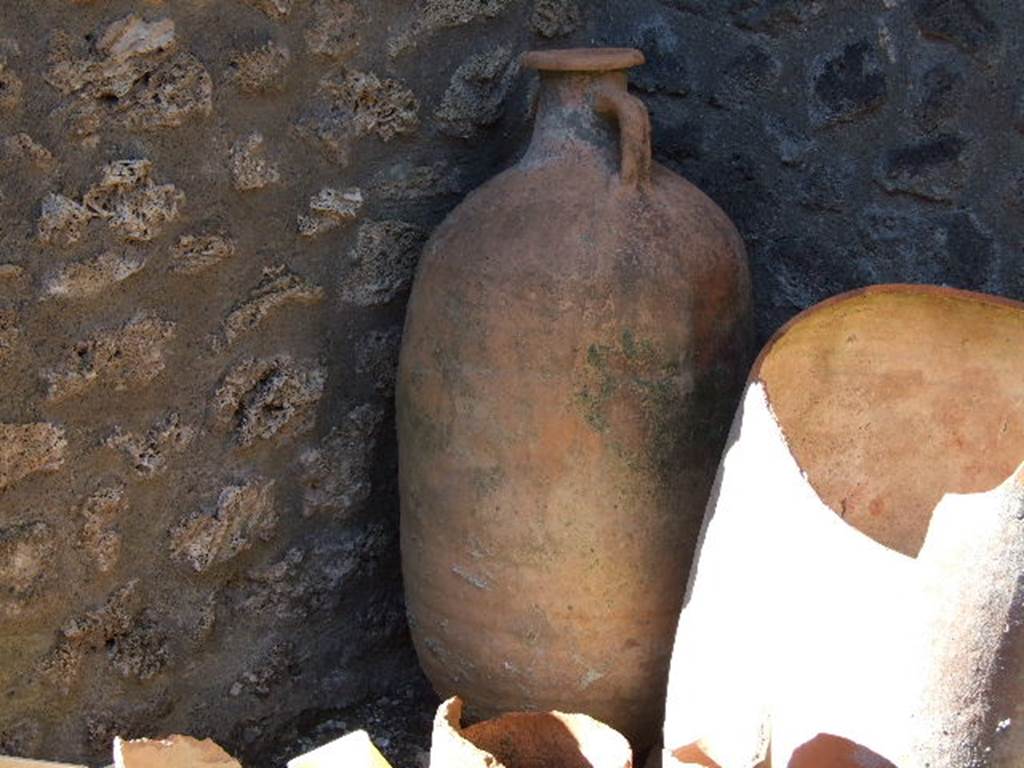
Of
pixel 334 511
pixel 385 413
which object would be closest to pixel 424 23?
Result: pixel 385 413

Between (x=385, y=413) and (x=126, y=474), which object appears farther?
(x=385, y=413)

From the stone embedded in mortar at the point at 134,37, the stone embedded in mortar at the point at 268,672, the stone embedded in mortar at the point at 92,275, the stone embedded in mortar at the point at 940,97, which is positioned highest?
the stone embedded in mortar at the point at 134,37

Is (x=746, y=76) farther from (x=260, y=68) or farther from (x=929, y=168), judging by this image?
(x=260, y=68)

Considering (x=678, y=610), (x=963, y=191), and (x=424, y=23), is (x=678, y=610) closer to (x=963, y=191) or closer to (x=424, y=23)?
(x=963, y=191)

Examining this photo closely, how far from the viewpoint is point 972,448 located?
97.7 inches

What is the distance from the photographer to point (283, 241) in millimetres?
2584

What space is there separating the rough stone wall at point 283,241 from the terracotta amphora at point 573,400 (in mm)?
207

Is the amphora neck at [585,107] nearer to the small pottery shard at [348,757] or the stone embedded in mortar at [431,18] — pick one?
the stone embedded in mortar at [431,18]

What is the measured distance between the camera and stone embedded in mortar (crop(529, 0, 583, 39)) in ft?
9.37

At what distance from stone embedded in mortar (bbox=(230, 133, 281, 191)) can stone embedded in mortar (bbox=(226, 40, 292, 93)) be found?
0.08 m

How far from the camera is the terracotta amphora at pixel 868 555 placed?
1880mm

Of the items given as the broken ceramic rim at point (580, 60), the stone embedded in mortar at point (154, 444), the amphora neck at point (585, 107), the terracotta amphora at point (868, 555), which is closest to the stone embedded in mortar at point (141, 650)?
the stone embedded in mortar at point (154, 444)

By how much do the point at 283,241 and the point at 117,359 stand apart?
346 mm

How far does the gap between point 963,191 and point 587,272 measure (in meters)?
0.67
